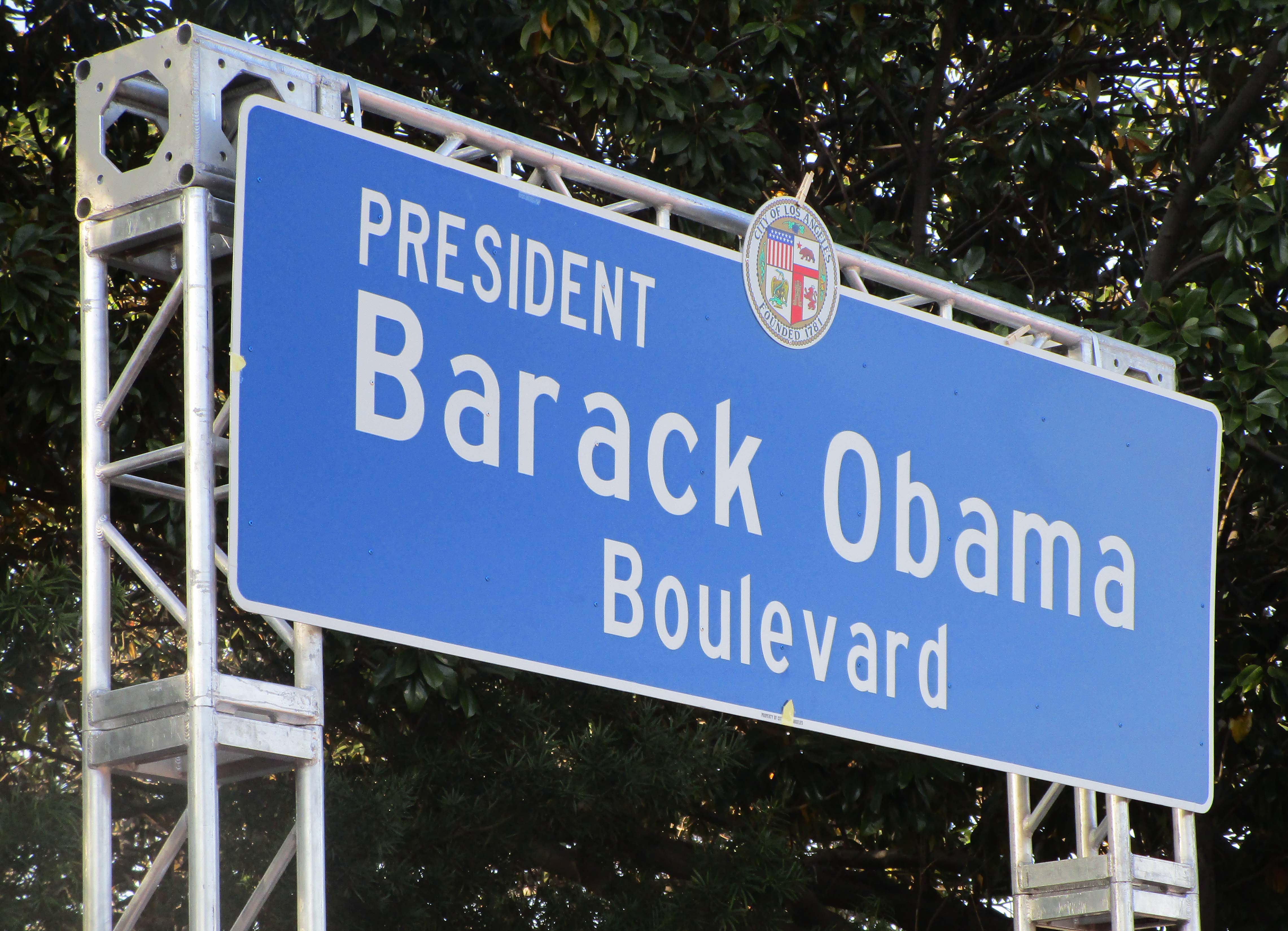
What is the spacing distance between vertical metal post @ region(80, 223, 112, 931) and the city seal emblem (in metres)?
1.50

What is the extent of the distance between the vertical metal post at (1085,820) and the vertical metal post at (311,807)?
2529 mm

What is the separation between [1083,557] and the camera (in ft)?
15.9

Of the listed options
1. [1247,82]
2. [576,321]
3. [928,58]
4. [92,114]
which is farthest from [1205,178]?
[92,114]

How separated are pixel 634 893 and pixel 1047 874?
3.34 meters

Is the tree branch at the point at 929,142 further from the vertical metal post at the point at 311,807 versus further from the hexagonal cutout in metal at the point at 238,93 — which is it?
the vertical metal post at the point at 311,807

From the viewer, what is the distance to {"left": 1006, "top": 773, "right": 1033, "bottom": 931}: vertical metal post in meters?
5.16

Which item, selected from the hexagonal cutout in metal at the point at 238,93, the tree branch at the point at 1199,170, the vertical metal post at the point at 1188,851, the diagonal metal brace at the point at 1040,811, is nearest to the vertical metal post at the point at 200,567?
the hexagonal cutout in metal at the point at 238,93

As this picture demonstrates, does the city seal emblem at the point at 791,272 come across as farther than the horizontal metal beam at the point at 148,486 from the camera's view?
Yes

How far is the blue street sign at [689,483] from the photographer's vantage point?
3.45 meters

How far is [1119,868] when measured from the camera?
500cm

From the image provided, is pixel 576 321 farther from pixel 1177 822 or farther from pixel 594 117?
pixel 594 117

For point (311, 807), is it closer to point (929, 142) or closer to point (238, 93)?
point (238, 93)

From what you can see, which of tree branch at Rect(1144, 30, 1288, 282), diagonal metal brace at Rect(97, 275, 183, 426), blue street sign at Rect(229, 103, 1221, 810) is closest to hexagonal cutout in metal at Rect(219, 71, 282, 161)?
blue street sign at Rect(229, 103, 1221, 810)

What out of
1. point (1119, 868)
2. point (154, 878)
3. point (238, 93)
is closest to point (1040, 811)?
point (1119, 868)
